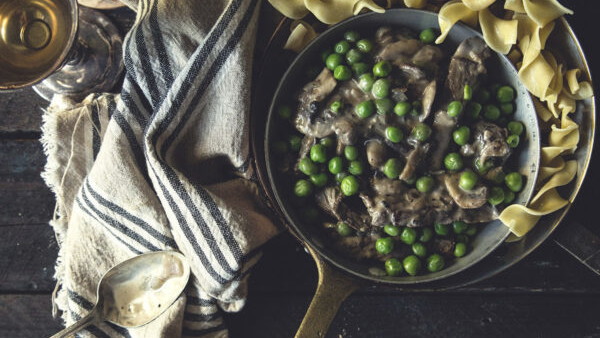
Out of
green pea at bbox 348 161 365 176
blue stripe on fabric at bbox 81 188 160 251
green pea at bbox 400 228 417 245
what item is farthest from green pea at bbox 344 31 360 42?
blue stripe on fabric at bbox 81 188 160 251

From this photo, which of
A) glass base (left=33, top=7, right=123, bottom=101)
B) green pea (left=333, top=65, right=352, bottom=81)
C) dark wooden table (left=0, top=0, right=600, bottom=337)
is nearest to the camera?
green pea (left=333, top=65, right=352, bottom=81)

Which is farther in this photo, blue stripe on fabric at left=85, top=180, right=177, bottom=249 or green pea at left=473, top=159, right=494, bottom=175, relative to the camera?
blue stripe on fabric at left=85, top=180, right=177, bottom=249

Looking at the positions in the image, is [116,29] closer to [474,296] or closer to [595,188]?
[474,296]

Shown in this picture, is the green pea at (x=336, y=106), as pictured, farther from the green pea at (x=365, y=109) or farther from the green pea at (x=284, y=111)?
the green pea at (x=284, y=111)

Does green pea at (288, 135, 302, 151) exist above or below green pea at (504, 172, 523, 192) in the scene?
above

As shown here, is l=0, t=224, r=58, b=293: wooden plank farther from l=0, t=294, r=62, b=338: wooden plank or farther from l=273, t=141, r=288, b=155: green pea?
l=273, t=141, r=288, b=155: green pea

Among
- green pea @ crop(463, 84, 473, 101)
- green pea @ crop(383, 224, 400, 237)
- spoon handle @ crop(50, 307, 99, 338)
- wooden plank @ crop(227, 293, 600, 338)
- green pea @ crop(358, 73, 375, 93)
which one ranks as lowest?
wooden plank @ crop(227, 293, 600, 338)

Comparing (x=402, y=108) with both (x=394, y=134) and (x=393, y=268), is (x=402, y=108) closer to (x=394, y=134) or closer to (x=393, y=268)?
(x=394, y=134)

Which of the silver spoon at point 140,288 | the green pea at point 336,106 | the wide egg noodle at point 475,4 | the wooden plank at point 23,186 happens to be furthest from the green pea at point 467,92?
the wooden plank at point 23,186
